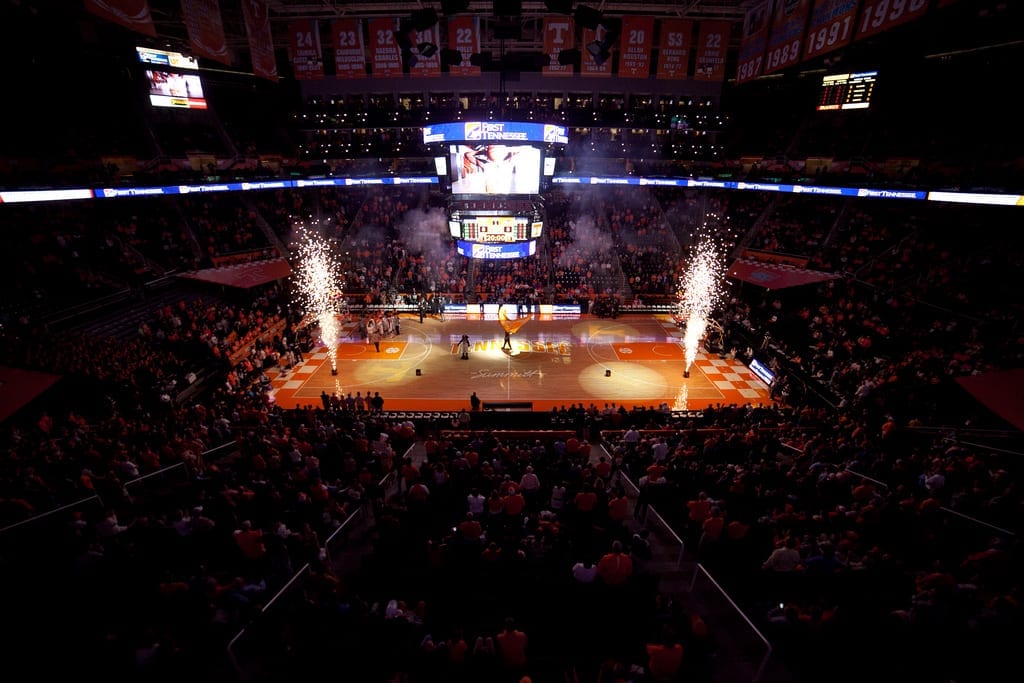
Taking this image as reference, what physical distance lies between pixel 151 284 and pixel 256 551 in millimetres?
22578

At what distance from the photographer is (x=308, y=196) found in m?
38.8

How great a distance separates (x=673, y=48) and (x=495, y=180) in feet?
40.2

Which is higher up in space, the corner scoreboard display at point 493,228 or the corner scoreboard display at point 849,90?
the corner scoreboard display at point 849,90

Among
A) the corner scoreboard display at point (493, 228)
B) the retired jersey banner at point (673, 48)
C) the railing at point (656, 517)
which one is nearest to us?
the railing at point (656, 517)

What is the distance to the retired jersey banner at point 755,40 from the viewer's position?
65.0 ft

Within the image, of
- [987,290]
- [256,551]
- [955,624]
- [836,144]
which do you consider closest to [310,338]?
[256,551]

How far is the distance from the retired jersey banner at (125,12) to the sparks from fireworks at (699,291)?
2520 centimetres

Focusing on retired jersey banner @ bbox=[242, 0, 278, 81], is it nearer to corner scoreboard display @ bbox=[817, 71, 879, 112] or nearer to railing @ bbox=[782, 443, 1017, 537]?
railing @ bbox=[782, 443, 1017, 537]

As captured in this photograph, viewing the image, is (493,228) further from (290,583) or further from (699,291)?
(699,291)

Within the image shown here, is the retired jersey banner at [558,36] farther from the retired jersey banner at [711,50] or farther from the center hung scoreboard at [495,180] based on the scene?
the retired jersey banner at [711,50]

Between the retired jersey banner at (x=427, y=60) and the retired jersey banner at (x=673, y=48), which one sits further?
the retired jersey banner at (x=427, y=60)

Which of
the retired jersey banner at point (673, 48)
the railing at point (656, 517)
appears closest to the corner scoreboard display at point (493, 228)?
the retired jersey banner at point (673, 48)

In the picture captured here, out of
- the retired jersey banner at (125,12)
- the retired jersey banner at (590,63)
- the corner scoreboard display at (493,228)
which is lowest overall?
the corner scoreboard display at (493,228)

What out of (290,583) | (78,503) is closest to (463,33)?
(78,503)
